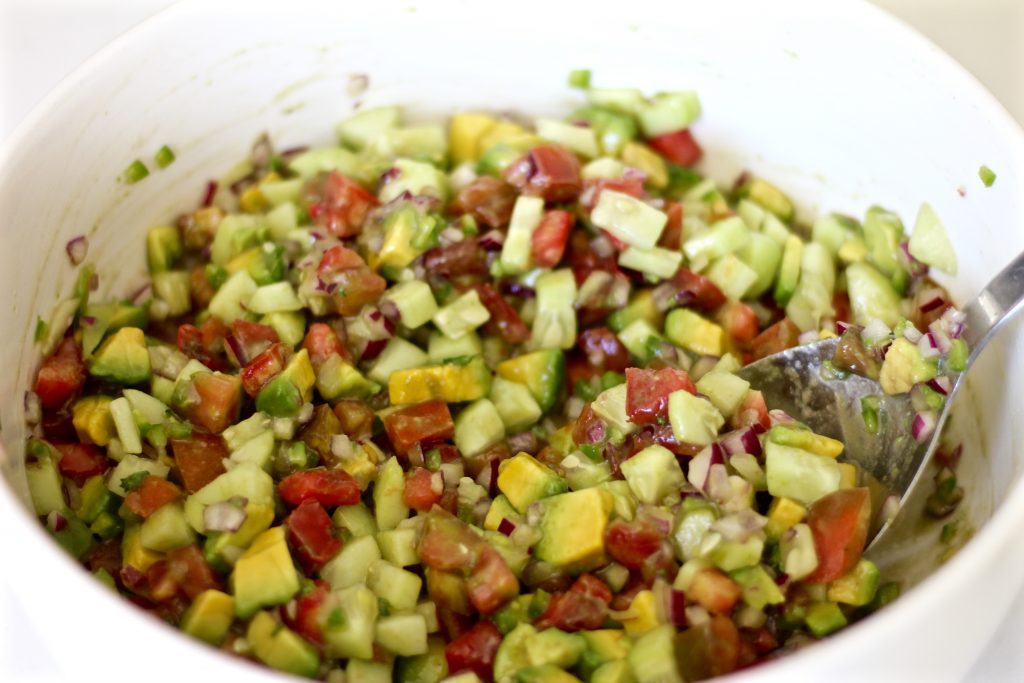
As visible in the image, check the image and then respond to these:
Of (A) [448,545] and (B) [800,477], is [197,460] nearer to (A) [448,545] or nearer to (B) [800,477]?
(A) [448,545]

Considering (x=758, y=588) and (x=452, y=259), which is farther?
(x=452, y=259)

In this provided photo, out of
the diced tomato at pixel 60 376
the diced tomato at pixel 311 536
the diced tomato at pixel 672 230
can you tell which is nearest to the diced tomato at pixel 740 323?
the diced tomato at pixel 672 230

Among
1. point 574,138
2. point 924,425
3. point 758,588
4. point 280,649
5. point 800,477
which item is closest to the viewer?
point 280,649

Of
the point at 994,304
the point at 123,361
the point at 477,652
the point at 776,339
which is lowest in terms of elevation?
the point at 477,652

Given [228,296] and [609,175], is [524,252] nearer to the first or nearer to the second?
[609,175]

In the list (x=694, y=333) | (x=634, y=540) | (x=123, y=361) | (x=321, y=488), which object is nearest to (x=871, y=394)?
(x=694, y=333)

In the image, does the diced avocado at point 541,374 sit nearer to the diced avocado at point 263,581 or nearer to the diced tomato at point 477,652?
the diced tomato at point 477,652

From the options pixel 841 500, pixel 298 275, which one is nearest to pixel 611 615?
pixel 841 500
